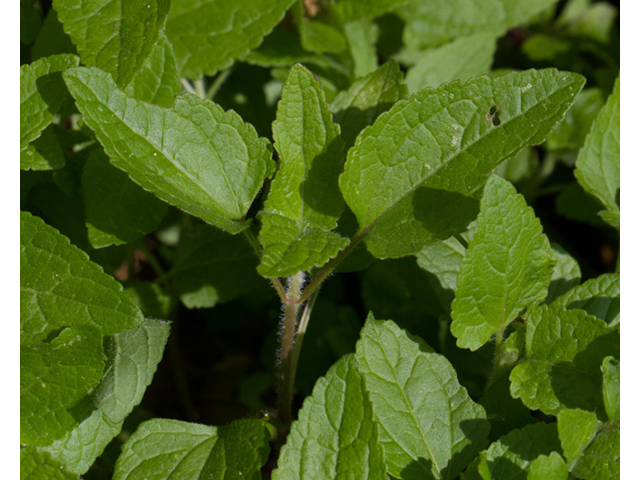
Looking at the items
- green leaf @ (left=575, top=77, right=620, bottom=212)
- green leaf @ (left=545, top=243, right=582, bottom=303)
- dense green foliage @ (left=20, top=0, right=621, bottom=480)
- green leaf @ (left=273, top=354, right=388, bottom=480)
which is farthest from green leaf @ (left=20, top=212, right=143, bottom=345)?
green leaf @ (left=575, top=77, right=620, bottom=212)

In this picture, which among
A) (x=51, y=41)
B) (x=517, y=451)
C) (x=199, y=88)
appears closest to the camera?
(x=517, y=451)

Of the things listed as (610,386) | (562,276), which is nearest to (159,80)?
(562,276)

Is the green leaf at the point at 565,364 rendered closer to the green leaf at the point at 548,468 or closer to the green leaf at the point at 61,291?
the green leaf at the point at 548,468

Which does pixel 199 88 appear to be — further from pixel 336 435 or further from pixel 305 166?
pixel 336 435

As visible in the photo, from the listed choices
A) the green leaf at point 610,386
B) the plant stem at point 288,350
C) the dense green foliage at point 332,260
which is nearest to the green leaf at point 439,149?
the dense green foliage at point 332,260

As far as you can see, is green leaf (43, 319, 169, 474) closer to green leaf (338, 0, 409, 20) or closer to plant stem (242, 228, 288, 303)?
plant stem (242, 228, 288, 303)

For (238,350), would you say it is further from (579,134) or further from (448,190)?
(579,134)
